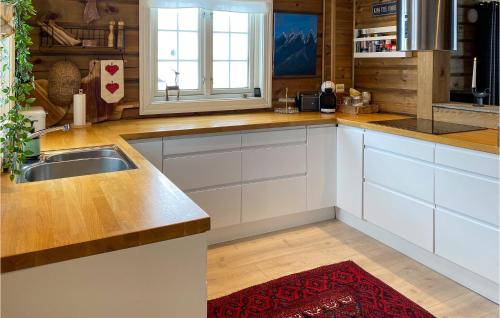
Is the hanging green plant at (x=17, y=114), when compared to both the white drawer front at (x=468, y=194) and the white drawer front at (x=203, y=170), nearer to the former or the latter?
the white drawer front at (x=203, y=170)

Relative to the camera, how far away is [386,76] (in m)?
3.75

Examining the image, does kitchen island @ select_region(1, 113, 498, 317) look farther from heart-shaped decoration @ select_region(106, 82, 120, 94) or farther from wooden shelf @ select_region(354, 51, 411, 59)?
wooden shelf @ select_region(354, 51, 411, 59)

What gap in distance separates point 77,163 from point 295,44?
7.92 feet

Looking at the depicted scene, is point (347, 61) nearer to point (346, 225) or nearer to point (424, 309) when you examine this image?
point (346, 225)

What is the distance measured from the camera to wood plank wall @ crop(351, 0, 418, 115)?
3545mm

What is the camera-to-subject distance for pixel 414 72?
3.49 metres

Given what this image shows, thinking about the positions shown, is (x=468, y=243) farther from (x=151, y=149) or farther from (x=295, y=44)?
(x=295, y=44)

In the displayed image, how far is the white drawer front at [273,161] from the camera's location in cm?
321

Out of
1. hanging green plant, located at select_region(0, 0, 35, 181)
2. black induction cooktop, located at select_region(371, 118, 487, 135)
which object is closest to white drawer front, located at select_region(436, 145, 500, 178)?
black induction cooktop, located at select_region(371, 118, 487, 135)

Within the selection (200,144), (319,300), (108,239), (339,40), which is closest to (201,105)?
(200,144)

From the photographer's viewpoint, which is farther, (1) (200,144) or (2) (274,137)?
(2) (274,137)

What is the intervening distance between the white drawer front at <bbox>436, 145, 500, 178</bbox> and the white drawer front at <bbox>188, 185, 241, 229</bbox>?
4.57 ft

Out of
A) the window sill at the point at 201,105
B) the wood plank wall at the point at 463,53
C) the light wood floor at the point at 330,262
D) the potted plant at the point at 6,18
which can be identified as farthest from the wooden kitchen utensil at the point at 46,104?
the wood plank wall at the point at 463,53

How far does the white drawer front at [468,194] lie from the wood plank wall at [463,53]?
1.51 metres
